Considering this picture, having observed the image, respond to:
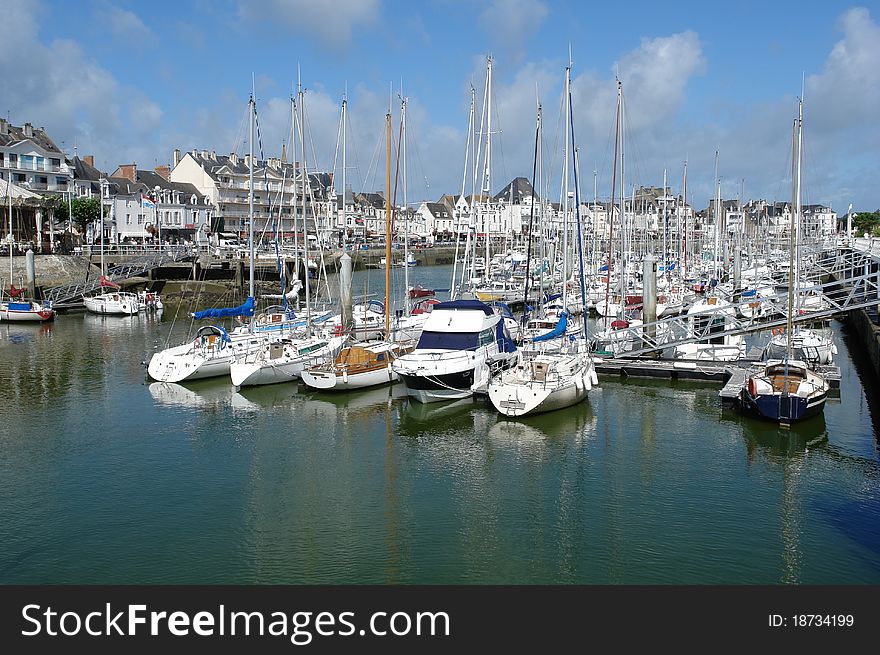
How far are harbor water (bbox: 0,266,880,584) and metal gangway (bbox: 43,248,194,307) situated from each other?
30069mm

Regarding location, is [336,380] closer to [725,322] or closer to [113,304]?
[725,322]

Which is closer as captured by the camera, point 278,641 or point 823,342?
point 278,641

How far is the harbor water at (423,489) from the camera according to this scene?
54.7 feet

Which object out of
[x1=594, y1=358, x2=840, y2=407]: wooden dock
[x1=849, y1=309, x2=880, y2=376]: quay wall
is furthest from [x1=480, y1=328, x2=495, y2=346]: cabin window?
[x1=849, y1=309, x2=880, y2=376]: quay wall

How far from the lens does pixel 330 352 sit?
3553cm

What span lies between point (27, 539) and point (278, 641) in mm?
7820

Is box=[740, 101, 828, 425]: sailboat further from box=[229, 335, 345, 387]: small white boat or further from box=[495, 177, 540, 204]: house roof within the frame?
box=[495, 177, 540, 204]: house roof

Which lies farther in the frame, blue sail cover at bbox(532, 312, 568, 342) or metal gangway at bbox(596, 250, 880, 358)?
blue sail cover at bbox(532, 312, 568, 342)

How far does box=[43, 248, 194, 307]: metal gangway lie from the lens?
61275 mm

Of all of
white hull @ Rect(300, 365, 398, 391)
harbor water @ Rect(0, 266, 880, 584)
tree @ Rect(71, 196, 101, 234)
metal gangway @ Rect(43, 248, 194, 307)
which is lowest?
harbor water @ Rect(0, 266, 880, 584)

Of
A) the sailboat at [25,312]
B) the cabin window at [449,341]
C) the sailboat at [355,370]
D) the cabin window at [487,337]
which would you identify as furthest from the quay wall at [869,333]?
the sailboat at [25,312]

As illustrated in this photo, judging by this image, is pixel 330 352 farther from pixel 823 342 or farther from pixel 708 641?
pixel 708 641

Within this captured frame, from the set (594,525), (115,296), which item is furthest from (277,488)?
(115,296)

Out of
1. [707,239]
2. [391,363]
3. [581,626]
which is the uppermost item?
[707,239]
